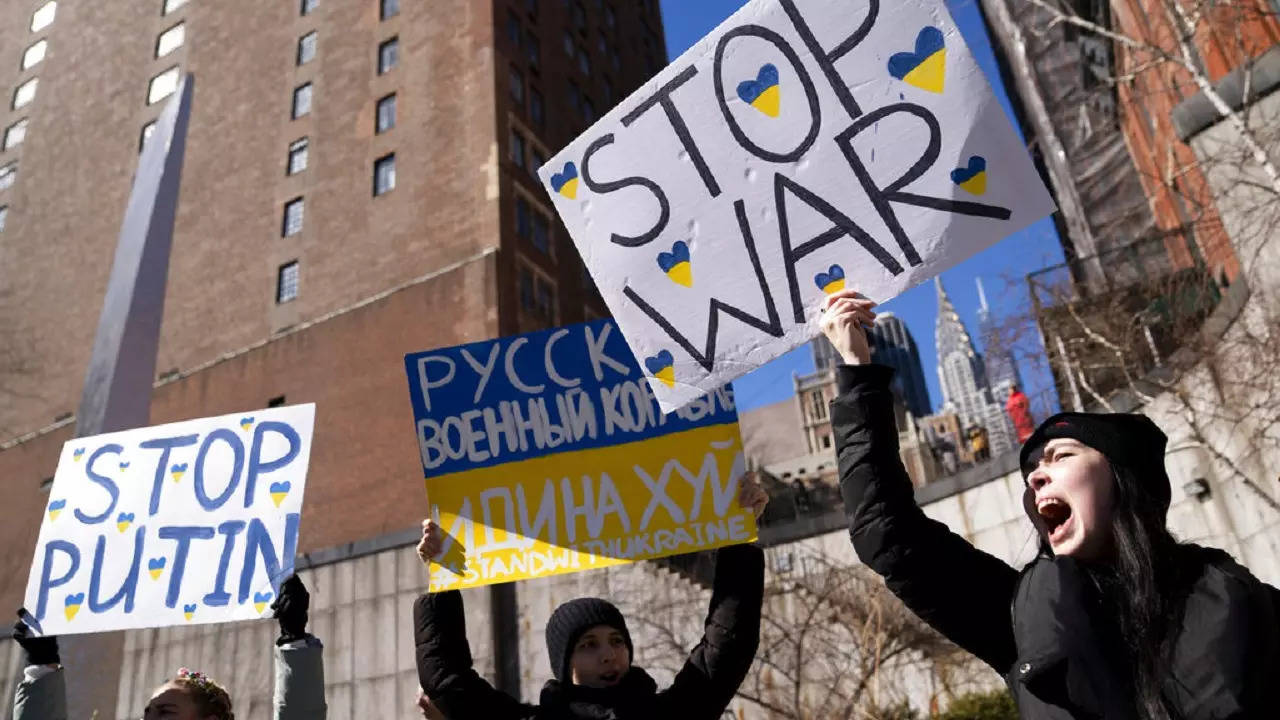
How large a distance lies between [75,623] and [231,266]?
31.2 m

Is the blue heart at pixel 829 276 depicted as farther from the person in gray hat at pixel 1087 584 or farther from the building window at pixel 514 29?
the building window at pixel 514 29

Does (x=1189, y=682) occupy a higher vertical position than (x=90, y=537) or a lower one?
lower

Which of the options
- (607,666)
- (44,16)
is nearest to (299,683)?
(607,666)

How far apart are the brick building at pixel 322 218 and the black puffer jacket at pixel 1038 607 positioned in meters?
19.7

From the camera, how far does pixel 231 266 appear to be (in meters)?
33.2

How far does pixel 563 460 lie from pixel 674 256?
4.35 feet

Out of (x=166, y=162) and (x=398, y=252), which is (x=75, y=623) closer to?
(x=166, y=162)

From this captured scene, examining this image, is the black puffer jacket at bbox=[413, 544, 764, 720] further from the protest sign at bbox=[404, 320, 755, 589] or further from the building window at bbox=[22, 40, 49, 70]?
the building window at bbox=[22, 40, 49, 70]

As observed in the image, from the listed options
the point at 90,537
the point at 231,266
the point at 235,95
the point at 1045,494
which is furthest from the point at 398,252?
the point at 1045,494

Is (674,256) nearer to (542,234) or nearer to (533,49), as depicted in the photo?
(542,234)

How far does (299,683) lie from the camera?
3881 millimetres

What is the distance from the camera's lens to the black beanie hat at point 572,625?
3.26m

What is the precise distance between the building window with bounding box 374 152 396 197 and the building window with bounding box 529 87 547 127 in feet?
15.9

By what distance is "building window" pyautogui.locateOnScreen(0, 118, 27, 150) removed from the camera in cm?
4541
